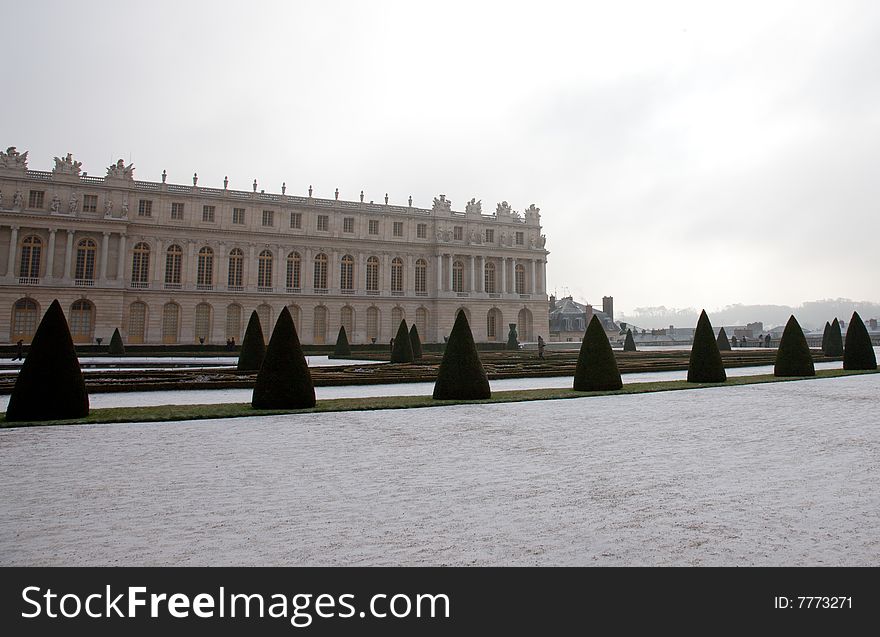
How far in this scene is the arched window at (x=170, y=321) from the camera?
168 feet

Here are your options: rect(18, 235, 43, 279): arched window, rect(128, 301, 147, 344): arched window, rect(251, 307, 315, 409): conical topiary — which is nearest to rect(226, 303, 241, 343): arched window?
rect(128, 301, 147, 344): arched window

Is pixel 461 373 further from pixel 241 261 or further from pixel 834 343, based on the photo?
pixel 241 261

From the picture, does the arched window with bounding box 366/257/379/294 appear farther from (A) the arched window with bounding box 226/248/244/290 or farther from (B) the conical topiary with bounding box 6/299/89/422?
(B) the conical topiary with bounding box 6/299/89/422

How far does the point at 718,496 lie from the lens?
4.99 metres

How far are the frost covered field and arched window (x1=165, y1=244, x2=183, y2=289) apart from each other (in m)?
46.8

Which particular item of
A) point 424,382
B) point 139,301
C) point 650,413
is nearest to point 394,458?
point 650,413

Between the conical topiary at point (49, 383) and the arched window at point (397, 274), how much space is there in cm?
4937

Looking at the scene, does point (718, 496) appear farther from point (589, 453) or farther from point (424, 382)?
point (424, 382)

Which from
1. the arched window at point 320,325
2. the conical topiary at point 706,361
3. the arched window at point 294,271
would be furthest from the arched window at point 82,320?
the conical topiary at point 706,361

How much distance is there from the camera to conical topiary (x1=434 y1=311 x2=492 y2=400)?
12.8m

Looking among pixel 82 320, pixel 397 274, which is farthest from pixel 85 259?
pixel 397 274

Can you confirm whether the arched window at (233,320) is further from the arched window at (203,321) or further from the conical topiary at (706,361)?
the conical topiary at (706,361)

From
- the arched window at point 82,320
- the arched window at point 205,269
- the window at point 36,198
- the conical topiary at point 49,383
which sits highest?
the window at point 36,198

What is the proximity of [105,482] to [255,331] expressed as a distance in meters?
16.3
